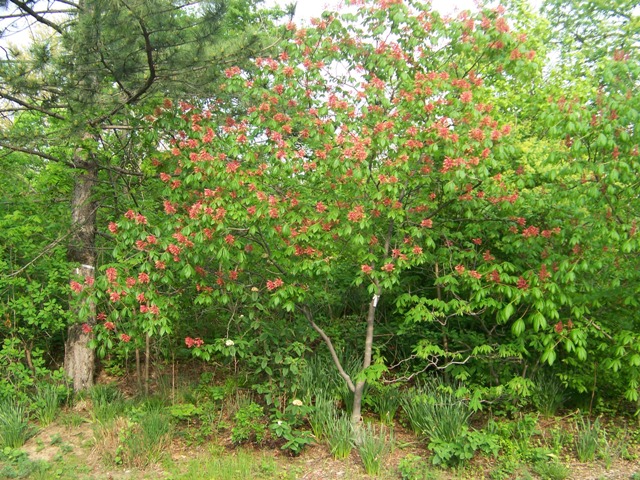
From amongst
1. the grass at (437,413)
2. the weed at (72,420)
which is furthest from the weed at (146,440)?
the grass at (437,413)

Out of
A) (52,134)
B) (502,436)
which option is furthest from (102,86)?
(502,436)

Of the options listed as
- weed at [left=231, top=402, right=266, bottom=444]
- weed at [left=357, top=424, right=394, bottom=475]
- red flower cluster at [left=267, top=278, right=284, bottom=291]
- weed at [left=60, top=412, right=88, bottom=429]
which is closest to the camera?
weed at [left=357, top=424, right=394, bottom=475]

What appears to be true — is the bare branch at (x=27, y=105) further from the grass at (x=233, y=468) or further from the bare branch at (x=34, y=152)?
the grass at (x=233, y=468)

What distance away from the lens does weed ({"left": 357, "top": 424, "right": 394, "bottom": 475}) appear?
3865mm

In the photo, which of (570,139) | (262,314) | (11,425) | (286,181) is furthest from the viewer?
(262,314)

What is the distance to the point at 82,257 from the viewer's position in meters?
5.35

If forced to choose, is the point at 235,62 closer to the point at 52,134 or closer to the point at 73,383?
the point at 52,134

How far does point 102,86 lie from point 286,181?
2.08 m

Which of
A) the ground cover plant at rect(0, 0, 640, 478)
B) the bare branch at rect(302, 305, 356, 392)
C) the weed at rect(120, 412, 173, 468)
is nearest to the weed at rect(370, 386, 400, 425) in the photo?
the ground cover plant at rect(0, 0, 640, 478)

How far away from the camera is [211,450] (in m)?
4.22

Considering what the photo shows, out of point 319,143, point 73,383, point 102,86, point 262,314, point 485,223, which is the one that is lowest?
point 73,383

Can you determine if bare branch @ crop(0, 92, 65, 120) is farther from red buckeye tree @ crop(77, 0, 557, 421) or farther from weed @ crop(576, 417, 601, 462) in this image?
weed @ crop(576, 417, 601, 462)

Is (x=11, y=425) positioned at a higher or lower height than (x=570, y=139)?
lower

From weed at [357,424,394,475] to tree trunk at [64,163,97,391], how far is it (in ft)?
10.7
